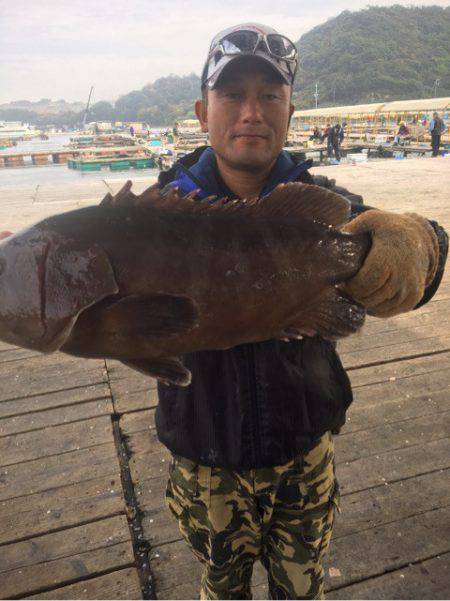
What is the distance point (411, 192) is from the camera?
1013 centimetres

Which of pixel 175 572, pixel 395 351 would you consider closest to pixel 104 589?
pixel 175 572

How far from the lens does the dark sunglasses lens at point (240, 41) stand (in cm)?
189

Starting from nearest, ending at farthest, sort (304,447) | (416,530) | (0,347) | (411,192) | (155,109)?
1. (304,447)
2. (416,530)
3. (0,347)
4. (411,192)
5. (155,109)

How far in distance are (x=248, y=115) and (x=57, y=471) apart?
2.42 meters

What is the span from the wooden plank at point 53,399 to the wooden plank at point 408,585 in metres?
2.20

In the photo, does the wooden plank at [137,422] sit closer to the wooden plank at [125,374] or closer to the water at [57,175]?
the wooden plank at [125,374]

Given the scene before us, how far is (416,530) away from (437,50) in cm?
14094

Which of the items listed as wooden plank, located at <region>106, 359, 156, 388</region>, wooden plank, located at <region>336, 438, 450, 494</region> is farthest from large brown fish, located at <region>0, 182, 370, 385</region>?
wooden plank, located at <region>106, 359, 156, 388</region>

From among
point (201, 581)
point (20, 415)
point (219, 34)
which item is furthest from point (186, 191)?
point (20, 415)

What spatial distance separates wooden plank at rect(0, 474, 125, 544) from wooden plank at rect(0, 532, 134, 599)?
199 millimetres

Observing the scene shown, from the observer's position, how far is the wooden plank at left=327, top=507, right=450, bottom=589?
2.30 meters

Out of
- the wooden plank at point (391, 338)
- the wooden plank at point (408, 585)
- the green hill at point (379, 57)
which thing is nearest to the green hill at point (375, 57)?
the green hill at point (379, 57)

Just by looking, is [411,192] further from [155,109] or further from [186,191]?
[155,109]

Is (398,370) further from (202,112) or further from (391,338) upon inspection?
(202,112)
